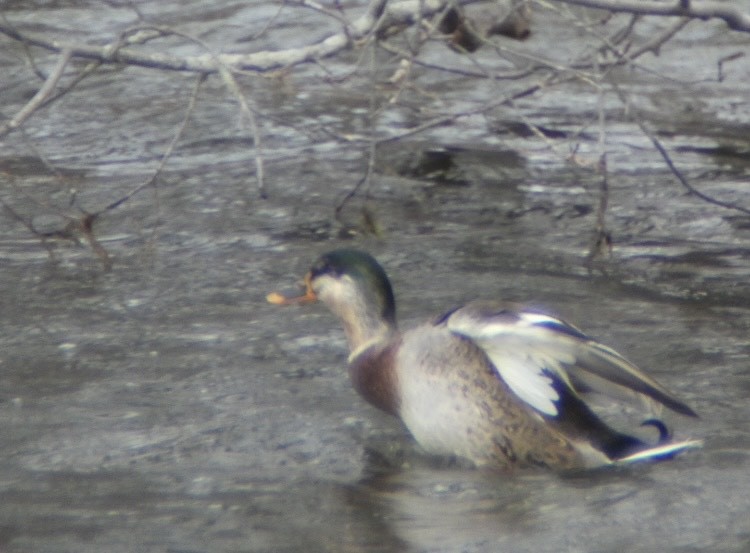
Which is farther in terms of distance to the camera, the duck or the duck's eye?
the duck's eye

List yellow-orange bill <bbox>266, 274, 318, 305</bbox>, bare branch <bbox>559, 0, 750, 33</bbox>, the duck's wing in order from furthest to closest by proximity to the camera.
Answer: yellow-orange bill <bbox>266, 274, 318, 305</bbox>, bare branch <bbox>559, 0, 750, 33</bbox>, the duck's wing

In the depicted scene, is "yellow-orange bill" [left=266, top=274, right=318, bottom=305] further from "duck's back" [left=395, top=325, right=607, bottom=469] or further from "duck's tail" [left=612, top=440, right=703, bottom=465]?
"duck's tail" [left=612, top=440, right=703, bottom=465]

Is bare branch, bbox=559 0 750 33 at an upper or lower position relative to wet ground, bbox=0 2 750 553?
upper

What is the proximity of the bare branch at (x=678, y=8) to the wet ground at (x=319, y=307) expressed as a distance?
116 centimetres

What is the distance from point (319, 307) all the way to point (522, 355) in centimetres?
225

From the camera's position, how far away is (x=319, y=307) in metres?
7.32

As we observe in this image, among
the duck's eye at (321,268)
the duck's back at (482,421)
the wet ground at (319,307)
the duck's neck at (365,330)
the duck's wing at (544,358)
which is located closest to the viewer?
the wet ground at (319,307)

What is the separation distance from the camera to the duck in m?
5.13

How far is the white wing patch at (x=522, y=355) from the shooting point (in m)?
5.12

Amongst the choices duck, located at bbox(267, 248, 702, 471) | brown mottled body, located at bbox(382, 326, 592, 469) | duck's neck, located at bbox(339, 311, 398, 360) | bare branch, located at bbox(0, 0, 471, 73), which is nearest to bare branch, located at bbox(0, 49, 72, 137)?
bare branch, located at bbox(0, 0, 471, 73)

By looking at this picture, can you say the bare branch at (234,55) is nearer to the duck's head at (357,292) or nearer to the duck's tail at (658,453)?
the duck's head at (357,292)

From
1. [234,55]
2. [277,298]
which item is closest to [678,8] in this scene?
[234,55]

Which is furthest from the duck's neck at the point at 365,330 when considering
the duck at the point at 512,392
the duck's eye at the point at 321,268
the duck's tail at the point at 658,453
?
the duck's tail at the point at 658,453

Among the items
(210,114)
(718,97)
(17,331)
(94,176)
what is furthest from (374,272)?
(718,97)
